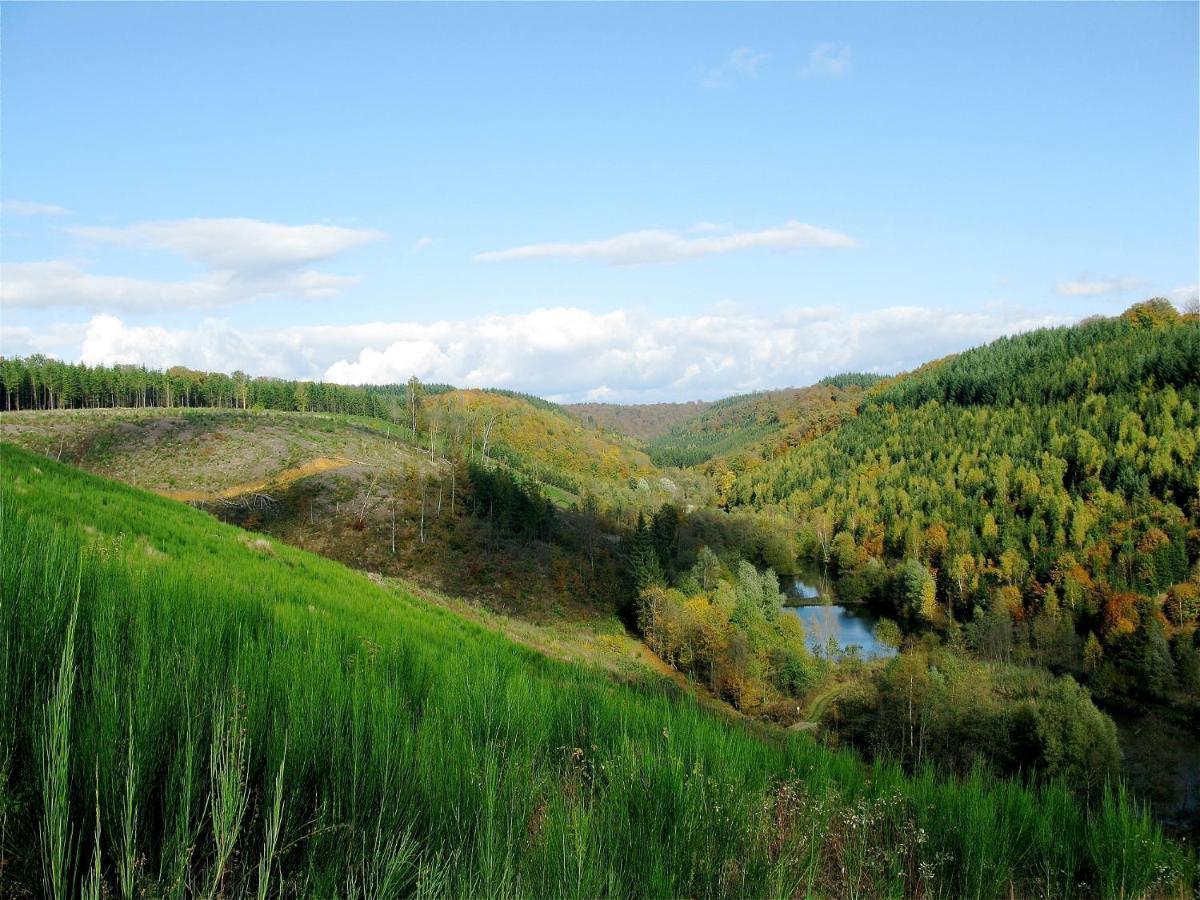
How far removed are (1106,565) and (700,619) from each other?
7297 centimetres

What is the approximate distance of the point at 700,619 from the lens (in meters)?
66.9

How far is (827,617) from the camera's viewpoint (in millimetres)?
106875

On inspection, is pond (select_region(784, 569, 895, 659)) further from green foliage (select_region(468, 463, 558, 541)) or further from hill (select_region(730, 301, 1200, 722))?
green foliage (select_region(468, 463, 558, 541))

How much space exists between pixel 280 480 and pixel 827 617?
81334 mm

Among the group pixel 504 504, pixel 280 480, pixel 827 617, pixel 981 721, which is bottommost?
pixel 827 617

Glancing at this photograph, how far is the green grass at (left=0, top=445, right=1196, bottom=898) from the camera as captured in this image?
105 inches

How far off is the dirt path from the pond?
2350 inches

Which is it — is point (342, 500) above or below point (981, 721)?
above

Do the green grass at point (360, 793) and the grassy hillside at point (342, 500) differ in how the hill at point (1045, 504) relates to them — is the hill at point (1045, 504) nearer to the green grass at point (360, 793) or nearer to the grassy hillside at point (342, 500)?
the grassy hillside at point (342, 500)

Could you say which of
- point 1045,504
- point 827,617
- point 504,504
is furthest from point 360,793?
point 1045,504

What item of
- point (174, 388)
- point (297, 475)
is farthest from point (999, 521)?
point (174, 388)

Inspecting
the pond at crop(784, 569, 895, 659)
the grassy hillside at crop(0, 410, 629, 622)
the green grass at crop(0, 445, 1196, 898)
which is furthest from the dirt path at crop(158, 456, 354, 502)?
the green grass at crop(0, 445, 1196, 898)

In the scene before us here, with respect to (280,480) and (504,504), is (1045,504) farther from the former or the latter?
(280,480)

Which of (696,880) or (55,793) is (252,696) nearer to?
(55,793)
